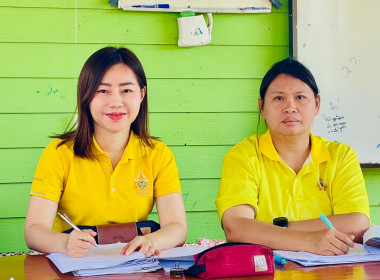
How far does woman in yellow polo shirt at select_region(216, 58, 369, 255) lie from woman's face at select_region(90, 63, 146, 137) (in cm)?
40

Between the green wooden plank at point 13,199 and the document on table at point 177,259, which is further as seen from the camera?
Answer: the green wooden plank at point 13,199

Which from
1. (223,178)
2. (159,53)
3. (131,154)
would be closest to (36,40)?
(159,53)

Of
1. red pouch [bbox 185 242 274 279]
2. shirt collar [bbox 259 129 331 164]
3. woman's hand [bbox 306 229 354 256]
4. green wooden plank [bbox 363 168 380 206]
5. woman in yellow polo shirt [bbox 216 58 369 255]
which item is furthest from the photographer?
green wooden plank [bbox 363 168 380 206]

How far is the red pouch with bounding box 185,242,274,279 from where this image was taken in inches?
53.0

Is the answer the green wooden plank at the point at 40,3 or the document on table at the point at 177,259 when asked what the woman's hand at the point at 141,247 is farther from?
the green wooden plank at the point at 40,3

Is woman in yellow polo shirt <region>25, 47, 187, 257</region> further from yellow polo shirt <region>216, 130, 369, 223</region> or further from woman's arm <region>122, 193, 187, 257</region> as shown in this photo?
yellow polo shirt <region>216, 130, 369, 223</region>

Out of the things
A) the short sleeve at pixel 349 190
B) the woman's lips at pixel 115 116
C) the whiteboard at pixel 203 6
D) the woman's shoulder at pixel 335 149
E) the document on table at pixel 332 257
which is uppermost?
the whiteboard at pixel 203 6

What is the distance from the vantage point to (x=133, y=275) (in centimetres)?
139

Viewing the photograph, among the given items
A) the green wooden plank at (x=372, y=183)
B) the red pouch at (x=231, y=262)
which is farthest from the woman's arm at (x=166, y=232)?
the green wooden plank at (x=372, y=183)

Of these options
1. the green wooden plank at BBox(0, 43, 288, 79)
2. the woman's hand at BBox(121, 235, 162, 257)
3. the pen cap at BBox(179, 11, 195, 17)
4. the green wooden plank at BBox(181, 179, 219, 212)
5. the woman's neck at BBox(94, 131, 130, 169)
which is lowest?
the green wooden plank at BBox(181, 179, 219, 212)

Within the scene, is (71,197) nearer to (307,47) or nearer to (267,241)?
(267,241)

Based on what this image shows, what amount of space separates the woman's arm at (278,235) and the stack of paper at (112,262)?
0.92ft

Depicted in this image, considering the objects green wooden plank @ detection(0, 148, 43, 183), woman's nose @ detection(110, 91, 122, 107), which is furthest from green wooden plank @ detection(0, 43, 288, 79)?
woman's nose @ detection(110, 91, 122, 107)

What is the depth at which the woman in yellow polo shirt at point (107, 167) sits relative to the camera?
1.91 m
